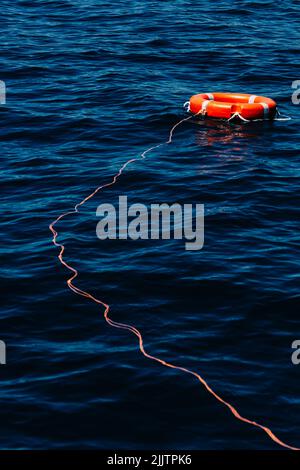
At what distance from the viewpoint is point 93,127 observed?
Result: 62.1 ft

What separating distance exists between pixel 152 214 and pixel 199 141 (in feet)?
12.1

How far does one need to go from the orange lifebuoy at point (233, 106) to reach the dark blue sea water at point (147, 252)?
0.26m

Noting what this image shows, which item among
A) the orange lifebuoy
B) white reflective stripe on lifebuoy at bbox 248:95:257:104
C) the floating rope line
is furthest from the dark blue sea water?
white reflective stripe on lifebuoy at bbox 248:95:257:104

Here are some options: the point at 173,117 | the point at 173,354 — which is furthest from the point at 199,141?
the point at 173,354

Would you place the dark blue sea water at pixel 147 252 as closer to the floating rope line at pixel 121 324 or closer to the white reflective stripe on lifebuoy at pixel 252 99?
the floating rope line at pixel 121 324

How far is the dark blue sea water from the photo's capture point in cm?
982

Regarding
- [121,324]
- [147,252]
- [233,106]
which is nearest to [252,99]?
[233,106]

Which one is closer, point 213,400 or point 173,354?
point 213,400

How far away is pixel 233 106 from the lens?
18578 mm

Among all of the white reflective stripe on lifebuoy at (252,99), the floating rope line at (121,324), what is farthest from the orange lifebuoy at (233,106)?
the floating rope line at (121,324)

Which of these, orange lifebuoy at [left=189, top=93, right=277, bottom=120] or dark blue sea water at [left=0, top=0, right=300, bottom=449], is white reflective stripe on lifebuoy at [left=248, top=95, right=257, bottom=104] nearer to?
orange lifebuoy at [left=189, top=93, right=277, bottom=120]

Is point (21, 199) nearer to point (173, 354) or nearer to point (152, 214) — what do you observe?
point (152, 214)

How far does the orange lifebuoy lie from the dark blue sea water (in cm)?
26

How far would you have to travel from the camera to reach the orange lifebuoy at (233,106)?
60.7 feet
